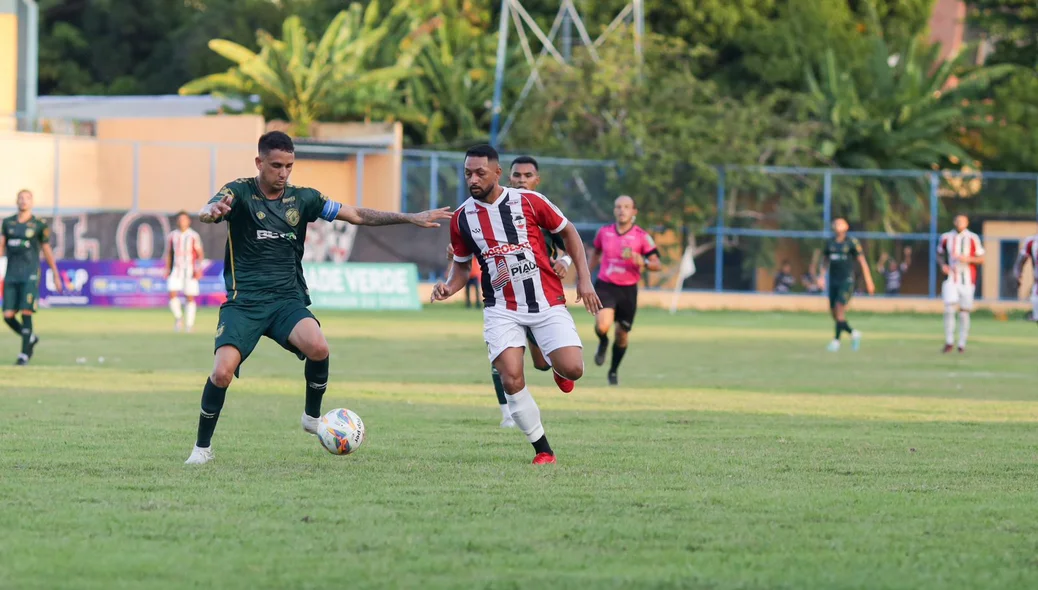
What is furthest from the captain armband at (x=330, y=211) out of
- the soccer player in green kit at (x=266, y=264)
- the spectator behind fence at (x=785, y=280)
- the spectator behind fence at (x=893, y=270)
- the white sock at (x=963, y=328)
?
the spectator behind fence at (x=893, y=270)

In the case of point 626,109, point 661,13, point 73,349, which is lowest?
point 73,349

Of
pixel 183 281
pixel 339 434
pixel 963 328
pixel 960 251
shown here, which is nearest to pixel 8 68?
pixel 183 281

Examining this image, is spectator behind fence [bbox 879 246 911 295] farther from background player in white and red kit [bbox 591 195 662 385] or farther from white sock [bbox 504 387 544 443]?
white sock [bbox 504 387 544 443]

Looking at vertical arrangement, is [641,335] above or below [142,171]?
below

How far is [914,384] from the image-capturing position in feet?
58.6

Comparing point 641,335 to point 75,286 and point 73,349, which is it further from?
point 75,286

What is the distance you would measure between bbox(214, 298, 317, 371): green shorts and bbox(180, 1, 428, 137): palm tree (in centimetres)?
3840

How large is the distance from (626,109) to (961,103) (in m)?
13.3

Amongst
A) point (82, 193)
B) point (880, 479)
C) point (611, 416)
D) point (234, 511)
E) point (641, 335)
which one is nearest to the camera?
point (234, 511)

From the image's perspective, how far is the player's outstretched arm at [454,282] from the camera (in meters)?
9.98

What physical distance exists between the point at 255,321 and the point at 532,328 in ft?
5.80

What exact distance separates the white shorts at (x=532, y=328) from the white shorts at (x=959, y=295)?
1649cm

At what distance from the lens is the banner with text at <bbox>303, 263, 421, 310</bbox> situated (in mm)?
37188

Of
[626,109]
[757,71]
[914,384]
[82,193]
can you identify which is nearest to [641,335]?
[914,384]
